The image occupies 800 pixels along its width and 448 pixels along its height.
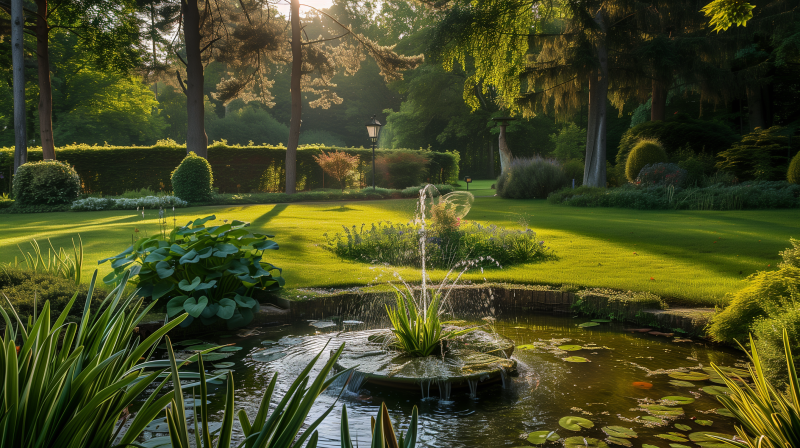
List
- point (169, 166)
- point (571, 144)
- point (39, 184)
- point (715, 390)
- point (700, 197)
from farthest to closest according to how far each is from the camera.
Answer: point (571, 144) → point (169, 166) → point (39, 184) → point (700, 197) → point (715, 390)

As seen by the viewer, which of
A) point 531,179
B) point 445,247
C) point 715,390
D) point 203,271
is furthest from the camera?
point 531,179

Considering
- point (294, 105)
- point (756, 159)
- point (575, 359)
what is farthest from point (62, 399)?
point (756, 159)

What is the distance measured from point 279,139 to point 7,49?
23030mm

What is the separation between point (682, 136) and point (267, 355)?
19740 mm

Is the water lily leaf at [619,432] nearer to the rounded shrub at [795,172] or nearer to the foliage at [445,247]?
the foliage at [445,247]

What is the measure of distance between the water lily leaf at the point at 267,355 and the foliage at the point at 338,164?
57.6 ft

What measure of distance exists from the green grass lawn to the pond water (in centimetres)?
126

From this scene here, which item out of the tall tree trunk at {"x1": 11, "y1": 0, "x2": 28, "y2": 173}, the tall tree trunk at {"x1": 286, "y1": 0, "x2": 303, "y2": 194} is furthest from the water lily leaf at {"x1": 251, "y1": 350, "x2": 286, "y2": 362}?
the tall tree trunk at {"x1": 286, "y1": 0, "x2": 303, "y2": 194}

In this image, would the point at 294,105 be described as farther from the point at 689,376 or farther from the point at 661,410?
the point at 661,410

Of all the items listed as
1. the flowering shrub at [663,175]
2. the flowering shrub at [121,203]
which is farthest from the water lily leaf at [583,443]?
the flowering shrub at [663,175]

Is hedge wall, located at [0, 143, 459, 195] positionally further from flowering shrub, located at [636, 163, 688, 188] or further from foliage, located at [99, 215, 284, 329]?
foliage, located at [99, 215, 284, 329]

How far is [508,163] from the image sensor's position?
18000 millimetres

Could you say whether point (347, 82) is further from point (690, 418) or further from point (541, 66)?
point (690, 418)

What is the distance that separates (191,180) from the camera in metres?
15.2
